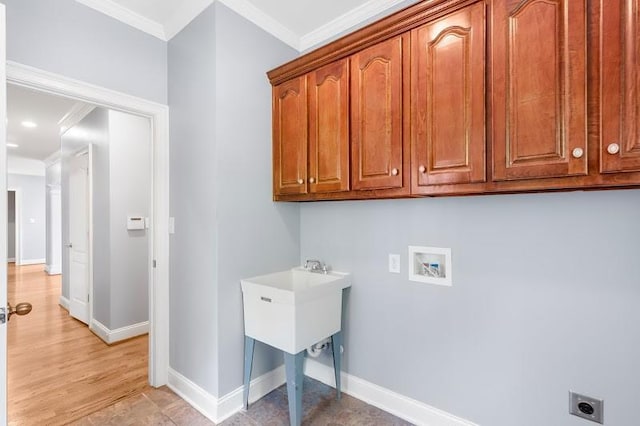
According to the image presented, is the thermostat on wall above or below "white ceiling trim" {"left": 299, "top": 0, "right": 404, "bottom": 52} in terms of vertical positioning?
below

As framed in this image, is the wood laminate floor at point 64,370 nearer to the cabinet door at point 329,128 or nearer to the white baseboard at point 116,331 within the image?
the white baseboard at point 116,331

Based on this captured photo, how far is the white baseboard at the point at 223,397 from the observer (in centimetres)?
194

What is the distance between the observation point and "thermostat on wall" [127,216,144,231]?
10.9ft

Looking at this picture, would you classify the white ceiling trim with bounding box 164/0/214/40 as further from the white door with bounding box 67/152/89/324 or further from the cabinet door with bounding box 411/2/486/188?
the white door with bounding box 67/152/89/324

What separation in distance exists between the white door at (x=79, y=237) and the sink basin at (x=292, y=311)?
109 inches

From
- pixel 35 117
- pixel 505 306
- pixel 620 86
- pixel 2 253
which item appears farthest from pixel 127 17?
pixel 35 117

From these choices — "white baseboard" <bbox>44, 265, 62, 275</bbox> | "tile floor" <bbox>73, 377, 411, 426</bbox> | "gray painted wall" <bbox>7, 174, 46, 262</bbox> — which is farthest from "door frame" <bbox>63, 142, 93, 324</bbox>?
"gray painted wall" <bbox>7, 174, 46, 262</bbox>

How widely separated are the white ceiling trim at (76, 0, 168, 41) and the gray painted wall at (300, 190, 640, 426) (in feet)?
6.13

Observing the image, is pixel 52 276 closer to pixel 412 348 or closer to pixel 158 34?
pixel 158 34

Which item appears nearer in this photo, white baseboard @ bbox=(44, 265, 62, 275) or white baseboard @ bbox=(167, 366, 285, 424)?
white baseboard @ bbox=(167, 366, 285, 424)

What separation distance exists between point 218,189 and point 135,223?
6.46 feet

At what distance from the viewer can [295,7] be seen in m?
2.12

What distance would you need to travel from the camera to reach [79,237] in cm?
384

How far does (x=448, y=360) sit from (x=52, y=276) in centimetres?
778
